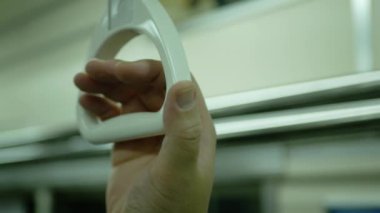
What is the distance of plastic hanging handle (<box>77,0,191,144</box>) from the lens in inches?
25.9

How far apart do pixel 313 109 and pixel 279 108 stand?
0.07m

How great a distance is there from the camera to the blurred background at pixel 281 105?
886mm

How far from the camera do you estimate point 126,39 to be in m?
0.84

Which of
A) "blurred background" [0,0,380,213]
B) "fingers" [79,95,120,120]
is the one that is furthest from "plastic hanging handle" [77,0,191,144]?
"blurred background" [0,0,380,213]

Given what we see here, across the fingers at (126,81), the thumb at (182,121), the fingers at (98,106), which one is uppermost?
the fingers at (126,81)

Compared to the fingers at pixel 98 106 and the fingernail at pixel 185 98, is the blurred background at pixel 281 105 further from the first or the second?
the fingernail at pixel 185 98

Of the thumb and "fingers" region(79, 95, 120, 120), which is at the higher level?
"fingers" region(79, 95, 120, 120)

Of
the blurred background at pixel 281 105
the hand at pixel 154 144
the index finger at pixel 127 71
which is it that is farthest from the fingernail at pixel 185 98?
the blurred background at pixel 281 105

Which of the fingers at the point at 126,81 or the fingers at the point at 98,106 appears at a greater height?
the fingers at the point at 126,81

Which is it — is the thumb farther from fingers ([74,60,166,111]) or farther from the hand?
fingers ([74,60,166,111])

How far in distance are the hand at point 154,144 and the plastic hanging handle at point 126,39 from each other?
0.03 m

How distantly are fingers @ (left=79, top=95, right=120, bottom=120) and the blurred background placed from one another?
24 cm

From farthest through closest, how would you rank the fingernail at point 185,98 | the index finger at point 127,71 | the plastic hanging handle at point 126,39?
the index finger at point 127,71 → the plastic hanging handle at point 126,39 → the fingernail at point 185,98

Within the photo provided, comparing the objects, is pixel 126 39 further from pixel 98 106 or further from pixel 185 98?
pixel 185 98
